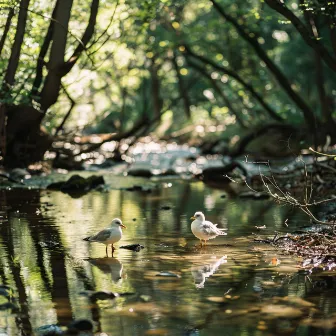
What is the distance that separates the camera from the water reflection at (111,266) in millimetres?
8445

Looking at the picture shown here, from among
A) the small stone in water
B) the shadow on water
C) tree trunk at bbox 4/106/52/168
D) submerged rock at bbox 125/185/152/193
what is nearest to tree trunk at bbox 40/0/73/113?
tree trunk at bbox 4/106/52/168

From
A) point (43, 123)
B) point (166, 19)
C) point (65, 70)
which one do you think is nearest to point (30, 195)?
point (65, 70)

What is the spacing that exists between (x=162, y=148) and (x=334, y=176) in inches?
610

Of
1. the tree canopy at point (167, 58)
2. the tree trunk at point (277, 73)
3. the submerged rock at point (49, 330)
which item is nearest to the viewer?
the submerged rock at point (49, 330)

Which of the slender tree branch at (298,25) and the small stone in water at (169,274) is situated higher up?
the slender tree branch at (298,25)

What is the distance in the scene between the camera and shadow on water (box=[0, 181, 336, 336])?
6.79m

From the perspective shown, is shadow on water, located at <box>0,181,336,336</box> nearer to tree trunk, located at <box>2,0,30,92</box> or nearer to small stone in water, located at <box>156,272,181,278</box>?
small stone in water, located at <box>156,272,181,278</box>

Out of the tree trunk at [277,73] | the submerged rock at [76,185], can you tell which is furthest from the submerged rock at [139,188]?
the tree trunk at [277,73]

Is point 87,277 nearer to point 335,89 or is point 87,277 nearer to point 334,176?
point 334,176

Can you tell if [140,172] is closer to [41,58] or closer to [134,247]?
[41,58]

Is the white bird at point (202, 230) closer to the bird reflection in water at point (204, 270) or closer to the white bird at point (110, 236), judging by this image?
the bird reflection in water at point (204, 270)

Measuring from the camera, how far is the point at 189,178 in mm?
21625

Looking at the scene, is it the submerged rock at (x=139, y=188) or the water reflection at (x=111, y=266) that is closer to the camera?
the water reflection at (x=111, y=266)

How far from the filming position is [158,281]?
823cm
